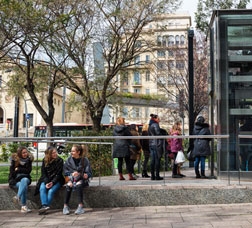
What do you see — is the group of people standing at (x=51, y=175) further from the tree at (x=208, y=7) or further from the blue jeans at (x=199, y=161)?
the tree at (x=208, y=7)

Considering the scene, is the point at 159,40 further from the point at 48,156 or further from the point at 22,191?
the point at 22,191

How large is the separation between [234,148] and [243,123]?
1167 millimetres

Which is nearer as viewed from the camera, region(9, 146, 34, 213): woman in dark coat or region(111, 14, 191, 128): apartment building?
region(9, 146, 34, 213): woman in dark coat

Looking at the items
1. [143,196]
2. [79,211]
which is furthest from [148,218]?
[79,211]

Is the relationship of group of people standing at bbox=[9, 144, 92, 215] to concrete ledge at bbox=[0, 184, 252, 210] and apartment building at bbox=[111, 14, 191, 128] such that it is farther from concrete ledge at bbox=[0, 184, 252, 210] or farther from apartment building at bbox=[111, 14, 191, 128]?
apartment building at bbox=[111, 14, 191, 128]

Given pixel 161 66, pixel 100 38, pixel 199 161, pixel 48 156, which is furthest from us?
pixel 161 66

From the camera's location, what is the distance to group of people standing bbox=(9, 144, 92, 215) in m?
7.67

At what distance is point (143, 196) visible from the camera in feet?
26.5

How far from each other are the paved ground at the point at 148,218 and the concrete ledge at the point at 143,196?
201mm

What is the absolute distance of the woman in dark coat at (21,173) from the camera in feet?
25.7

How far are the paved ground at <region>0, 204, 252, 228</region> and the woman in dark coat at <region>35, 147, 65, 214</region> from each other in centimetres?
34

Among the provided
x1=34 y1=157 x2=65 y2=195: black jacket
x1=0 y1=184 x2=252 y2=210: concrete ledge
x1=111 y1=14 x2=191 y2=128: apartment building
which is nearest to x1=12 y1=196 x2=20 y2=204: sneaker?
x1=0 y1=184 x2=252 y2=210: concrete ledge

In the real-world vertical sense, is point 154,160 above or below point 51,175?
above

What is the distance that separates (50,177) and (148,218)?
7.40 feet
